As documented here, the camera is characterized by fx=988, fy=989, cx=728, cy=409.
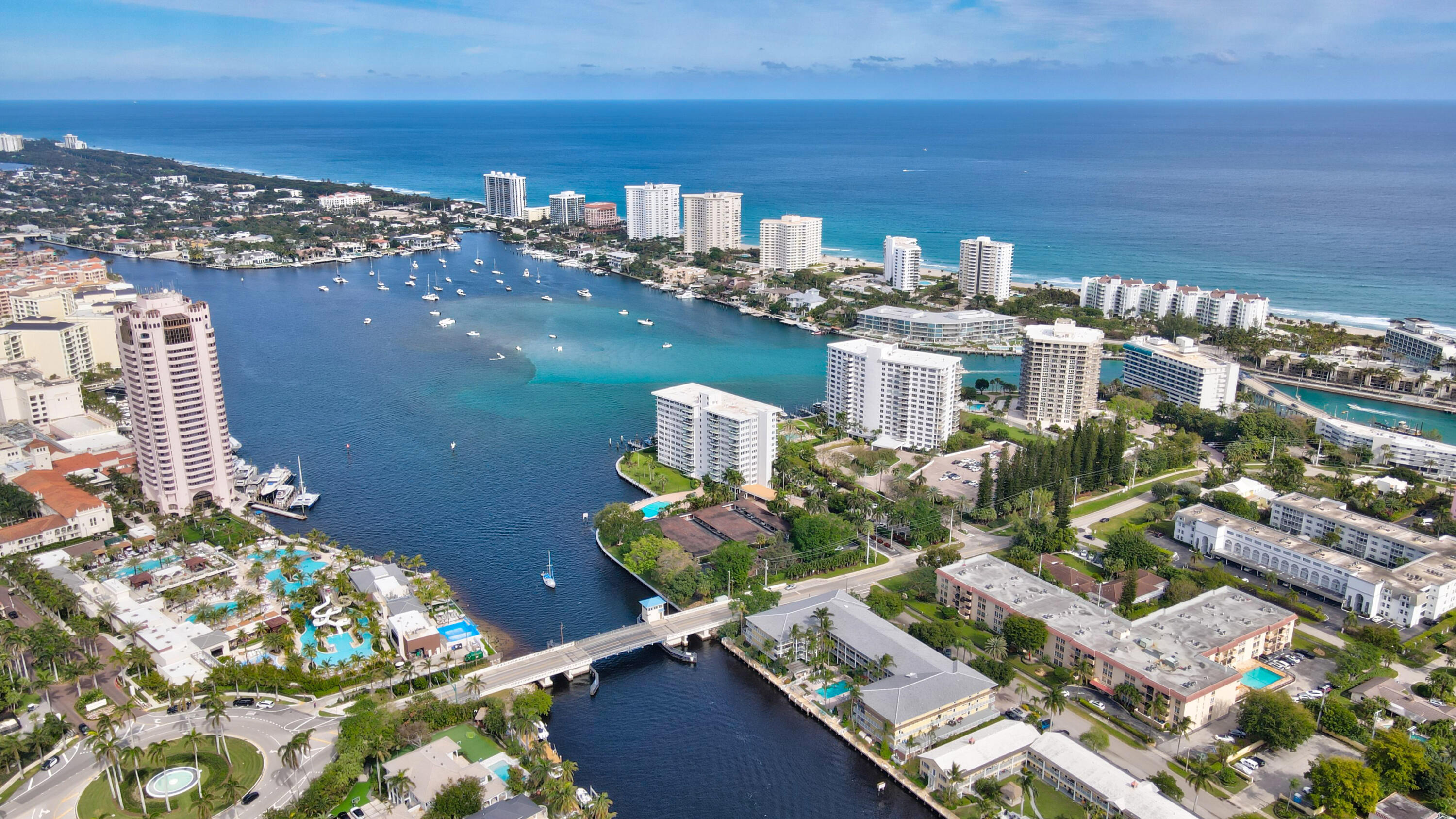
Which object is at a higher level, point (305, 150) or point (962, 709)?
point (305, 150)

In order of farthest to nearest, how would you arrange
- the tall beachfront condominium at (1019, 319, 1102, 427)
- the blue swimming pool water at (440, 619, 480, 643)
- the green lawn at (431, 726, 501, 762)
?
the tall beachfront condominium at (1019, 319, 1102, 427), the blue swimming pool water at (440, 619, 480, 643), the green lawn at (431, 726, 501, 762)

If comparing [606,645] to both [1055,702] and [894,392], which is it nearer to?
[1055,702]

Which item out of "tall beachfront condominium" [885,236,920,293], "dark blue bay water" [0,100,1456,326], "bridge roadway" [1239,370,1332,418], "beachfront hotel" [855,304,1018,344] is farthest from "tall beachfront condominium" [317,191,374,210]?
"bridge roadway" [1239,370,1332,418]

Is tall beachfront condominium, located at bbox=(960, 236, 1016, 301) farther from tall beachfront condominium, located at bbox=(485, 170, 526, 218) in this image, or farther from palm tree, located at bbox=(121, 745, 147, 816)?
palm tree, located at bbox=(121, 745, 147, 816)

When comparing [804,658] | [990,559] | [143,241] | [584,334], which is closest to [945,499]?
[990,559]

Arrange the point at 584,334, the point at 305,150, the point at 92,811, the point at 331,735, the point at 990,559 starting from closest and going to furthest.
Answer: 1. the point at 92,811
2. the point at 331,735
3. the point at 990,559
4. the point at 584,334
5. the point at 305,150

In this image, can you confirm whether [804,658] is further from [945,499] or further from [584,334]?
[584,334]

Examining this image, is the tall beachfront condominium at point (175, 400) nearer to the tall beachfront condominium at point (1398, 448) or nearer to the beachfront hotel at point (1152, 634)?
the beachfront hotel at point (1152, 634)
